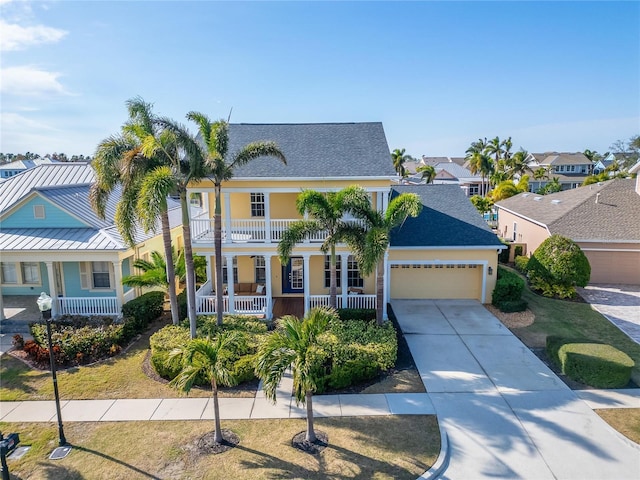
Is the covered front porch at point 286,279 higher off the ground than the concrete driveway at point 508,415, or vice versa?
the covered front porch at point 286,279

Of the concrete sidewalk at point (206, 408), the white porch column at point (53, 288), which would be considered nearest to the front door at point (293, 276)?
the concrete sidewalk at point (206, 408)

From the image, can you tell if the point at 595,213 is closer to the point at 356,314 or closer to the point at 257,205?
the point at 356,314

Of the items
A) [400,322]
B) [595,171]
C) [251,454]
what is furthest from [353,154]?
[595,171]

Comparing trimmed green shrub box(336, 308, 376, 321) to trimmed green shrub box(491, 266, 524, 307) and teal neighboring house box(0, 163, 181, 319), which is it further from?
teal neighboring house box(0, 163, 181, 319)

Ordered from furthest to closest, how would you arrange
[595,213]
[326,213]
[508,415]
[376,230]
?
1. [595,213]
2. [326,213]
3. [376,230]
4. [508,415]

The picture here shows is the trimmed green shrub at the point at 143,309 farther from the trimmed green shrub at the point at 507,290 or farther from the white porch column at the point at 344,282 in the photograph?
the trimmed green shrub at the point at 507,290

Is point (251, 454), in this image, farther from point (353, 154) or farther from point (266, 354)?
point (353, 154)

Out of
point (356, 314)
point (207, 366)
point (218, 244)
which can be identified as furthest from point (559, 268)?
point (207, 366)
